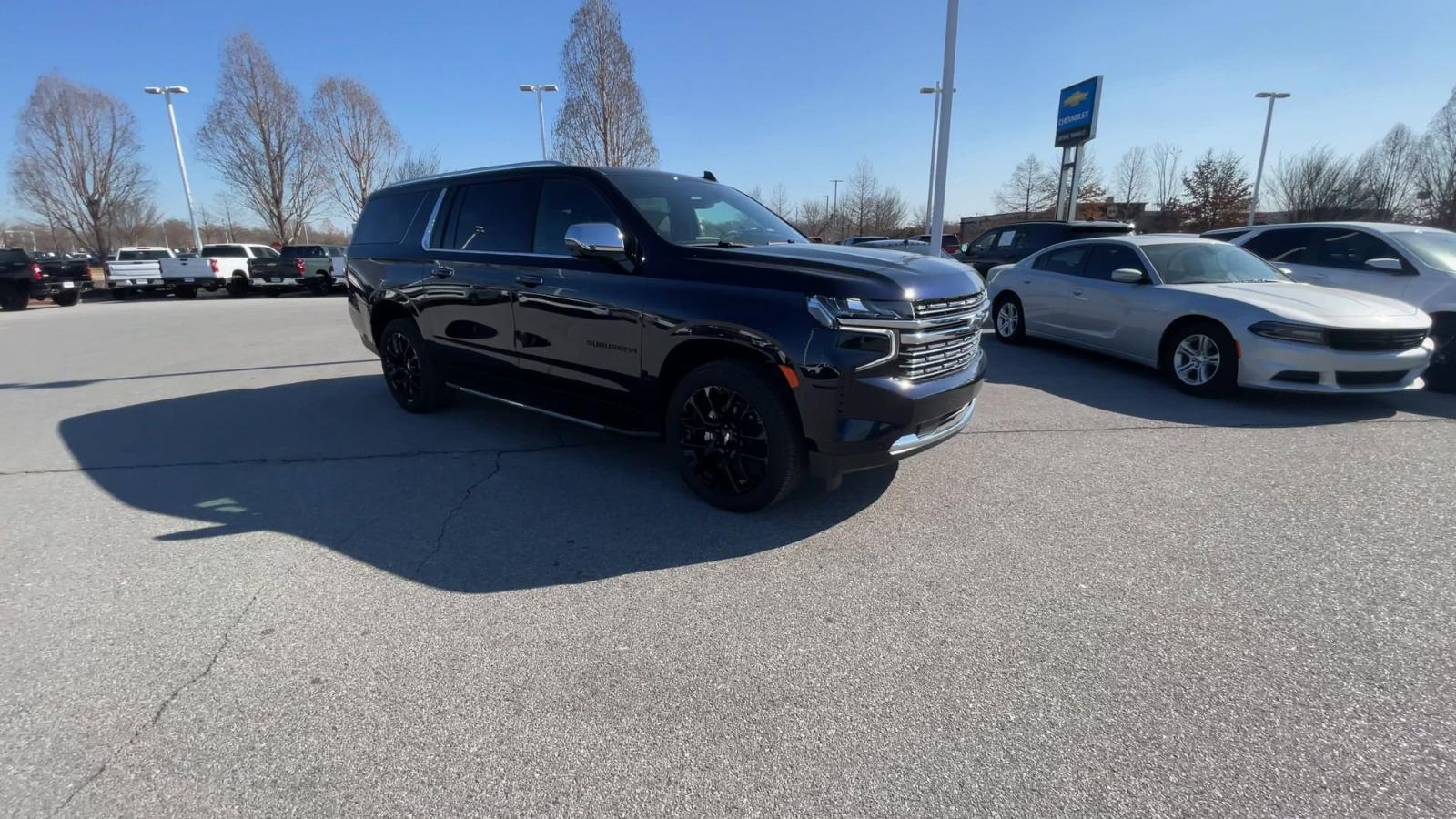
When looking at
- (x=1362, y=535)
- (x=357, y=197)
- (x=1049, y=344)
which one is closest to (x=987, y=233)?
(x=1049, y=344)

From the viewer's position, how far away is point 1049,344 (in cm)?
952

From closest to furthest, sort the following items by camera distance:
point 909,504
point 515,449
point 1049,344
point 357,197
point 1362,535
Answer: point 1362,535 → point 909,504 → point 515,449 → point 1049,344 → point 357,197

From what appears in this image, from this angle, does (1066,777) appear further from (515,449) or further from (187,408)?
(187,408)

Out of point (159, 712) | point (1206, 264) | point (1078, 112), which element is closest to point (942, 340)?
point (159, 712)

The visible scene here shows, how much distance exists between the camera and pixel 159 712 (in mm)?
2352

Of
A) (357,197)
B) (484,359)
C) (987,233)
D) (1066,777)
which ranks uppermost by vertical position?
(357,197)

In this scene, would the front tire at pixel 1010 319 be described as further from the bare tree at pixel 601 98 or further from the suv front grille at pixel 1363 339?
the bare tree at pixel 601 98

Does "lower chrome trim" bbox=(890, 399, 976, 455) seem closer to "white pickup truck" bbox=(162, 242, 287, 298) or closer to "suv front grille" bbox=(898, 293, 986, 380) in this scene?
"suv front grille" bbox=(898, 293, 986, 380)

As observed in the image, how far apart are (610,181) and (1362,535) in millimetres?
4682

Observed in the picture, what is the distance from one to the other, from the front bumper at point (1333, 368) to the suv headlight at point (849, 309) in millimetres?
4543

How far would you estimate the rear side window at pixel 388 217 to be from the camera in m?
5.80

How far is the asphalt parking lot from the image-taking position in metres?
2.03

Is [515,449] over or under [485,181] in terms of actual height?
under

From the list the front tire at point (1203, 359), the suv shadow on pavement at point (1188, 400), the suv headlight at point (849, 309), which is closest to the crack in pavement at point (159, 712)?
the suv headlight at point (849, 309)
